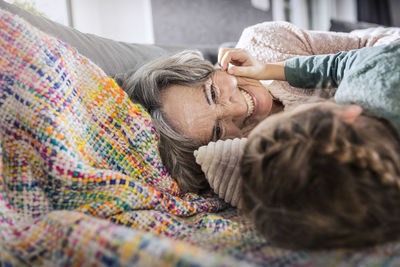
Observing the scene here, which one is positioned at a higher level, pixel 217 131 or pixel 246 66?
pixel 246 66

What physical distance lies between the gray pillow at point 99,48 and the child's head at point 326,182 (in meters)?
0.67

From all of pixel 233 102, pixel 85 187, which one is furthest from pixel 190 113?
pixel 85 187

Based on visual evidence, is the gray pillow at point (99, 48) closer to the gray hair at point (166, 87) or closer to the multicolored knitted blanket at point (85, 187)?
the gray hair at point (166, 87)

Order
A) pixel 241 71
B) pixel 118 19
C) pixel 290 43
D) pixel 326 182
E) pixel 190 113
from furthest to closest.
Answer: pixel 118 19, pixel 290 43, pixel 241 71, pixel 190 113, pixel 326 182

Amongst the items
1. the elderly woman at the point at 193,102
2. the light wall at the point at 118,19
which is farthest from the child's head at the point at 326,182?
the light wall at the point at 118,19

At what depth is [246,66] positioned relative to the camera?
1000 mm

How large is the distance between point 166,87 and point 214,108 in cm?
16

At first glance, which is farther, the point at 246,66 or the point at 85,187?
the point at 246,66

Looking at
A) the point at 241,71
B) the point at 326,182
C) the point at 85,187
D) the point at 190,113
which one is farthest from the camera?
the point at 241,71

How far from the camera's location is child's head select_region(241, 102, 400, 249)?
0.39m

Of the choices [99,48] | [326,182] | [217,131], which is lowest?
[217,131]

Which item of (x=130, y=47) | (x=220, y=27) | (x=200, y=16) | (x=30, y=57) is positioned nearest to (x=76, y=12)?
(x=130, y=47)

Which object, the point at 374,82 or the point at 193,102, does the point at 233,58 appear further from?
the point at 374,82

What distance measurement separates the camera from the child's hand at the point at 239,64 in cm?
95
